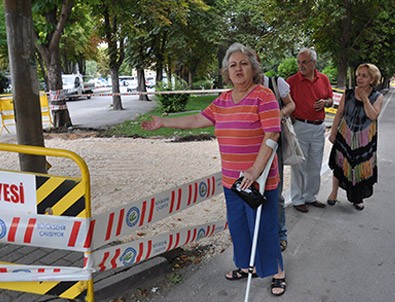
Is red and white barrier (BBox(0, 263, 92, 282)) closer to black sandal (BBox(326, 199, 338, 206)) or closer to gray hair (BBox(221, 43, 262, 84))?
gray hair (BBox(221, 43, 262, 84))

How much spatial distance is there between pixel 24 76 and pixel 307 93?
349cm

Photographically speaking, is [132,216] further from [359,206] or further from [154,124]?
[359,206]

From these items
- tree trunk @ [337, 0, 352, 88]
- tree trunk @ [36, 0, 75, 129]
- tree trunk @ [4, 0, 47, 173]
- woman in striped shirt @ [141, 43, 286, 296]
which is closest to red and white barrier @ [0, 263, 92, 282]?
woman in striped shirt @ [141, 43, 286, 296]

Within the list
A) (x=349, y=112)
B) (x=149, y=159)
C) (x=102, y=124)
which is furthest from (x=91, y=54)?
(x=349, y=112)

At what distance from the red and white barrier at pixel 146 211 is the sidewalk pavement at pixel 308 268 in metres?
0.53

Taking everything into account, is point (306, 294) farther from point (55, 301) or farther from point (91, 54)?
point (91, 54)

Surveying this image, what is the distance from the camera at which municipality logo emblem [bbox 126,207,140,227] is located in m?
2.97

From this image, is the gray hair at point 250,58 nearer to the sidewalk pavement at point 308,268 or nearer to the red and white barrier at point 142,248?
the red and white barrier at point 142,248

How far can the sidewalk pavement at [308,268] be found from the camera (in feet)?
10.4

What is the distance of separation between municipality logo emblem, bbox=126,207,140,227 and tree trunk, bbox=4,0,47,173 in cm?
234

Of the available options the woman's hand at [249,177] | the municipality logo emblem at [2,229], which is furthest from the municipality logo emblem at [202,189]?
the municipality logo emblem at [2,229]

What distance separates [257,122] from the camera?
8.95ft

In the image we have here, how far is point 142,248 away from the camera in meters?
3.15

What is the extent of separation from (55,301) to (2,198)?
3.48 feet
